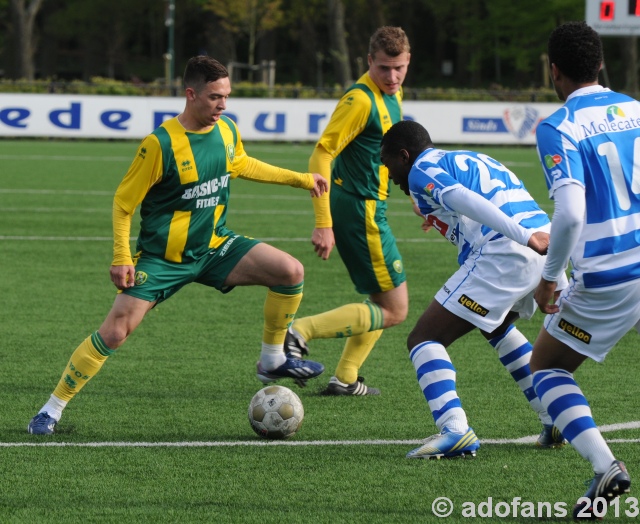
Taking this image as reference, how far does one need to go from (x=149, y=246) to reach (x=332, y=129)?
1.44 m

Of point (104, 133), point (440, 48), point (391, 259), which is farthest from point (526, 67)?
point (391, 259)

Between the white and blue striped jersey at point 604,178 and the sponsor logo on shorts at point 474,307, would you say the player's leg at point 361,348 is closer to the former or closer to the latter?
the sponsor logo on shorts at point 474,307

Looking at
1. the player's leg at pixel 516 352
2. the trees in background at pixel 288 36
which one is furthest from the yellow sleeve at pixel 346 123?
the trees in background at pixel 288 36

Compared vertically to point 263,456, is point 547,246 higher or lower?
higher

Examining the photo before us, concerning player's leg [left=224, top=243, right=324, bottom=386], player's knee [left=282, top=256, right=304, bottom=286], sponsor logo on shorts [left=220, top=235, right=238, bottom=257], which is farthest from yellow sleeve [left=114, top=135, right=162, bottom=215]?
player's knee [left=282, top=256, right=304, bottom=286]

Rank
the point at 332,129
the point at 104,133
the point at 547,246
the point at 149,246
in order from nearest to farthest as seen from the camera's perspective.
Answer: the point at 547,246, the point at 149,246, the point at 332,129, the point at 104,133

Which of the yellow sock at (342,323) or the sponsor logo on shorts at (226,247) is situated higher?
the sponsor logo on shorts at (226,247)

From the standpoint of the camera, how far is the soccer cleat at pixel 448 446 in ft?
17.6

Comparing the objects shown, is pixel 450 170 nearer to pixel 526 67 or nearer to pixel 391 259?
pixel 391 259

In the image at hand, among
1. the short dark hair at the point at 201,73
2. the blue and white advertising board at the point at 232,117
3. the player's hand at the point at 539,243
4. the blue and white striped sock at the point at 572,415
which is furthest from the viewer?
the blue and white advertising board at the point at 232,117

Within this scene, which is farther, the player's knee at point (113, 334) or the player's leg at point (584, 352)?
the player's knee at point (113, 334)

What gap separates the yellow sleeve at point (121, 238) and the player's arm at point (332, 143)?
1.34 meters

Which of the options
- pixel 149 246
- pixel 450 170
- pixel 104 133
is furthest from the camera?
pixel 104 133

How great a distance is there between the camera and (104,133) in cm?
2761
